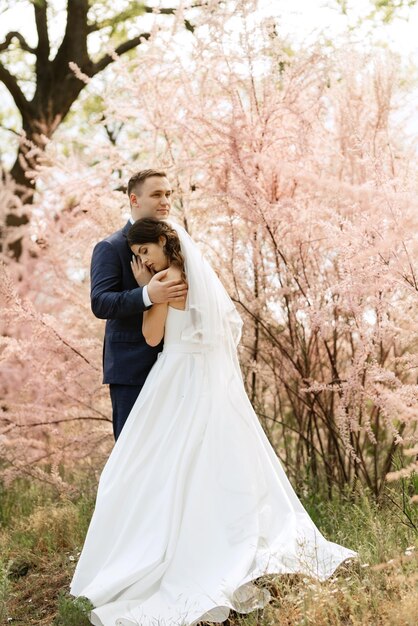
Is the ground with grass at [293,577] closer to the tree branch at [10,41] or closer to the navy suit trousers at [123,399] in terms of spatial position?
the navy suit trousers at [123,399]

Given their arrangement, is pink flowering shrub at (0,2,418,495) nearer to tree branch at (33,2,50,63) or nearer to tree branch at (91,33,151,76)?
tree branch at (91,33,151,76)

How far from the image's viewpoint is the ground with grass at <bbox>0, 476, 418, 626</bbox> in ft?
11.0

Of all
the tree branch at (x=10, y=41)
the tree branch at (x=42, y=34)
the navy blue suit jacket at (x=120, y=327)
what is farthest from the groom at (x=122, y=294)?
the tree branch at (x=10, y=41)

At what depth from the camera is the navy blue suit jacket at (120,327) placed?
428 cm

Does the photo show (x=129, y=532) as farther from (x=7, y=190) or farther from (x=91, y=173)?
(x=7, y=190)

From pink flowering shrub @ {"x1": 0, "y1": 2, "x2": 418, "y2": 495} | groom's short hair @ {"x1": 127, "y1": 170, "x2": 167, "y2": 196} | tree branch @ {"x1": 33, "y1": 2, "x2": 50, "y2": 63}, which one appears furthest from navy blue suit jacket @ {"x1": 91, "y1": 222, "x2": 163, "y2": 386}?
tree branch @ {"x1": 33, "y1": 2, "x2": 50, "y2": 63}

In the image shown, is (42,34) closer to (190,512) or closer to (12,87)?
(12,87)

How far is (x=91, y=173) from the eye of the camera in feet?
21.1

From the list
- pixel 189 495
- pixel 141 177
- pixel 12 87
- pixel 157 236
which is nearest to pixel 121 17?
pixel 12 87

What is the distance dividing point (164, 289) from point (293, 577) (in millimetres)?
1400

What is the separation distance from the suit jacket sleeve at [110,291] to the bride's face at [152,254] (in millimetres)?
154

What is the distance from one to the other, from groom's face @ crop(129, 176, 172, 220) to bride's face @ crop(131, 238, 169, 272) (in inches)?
8.6

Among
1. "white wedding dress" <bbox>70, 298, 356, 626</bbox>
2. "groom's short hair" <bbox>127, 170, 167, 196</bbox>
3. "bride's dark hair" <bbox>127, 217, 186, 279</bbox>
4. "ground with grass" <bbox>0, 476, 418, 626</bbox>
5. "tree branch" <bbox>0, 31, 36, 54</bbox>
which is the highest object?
"tree branch" <bbox>0, 31, 36, 54</bbox>

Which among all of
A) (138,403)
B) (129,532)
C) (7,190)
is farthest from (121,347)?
(7,190)
